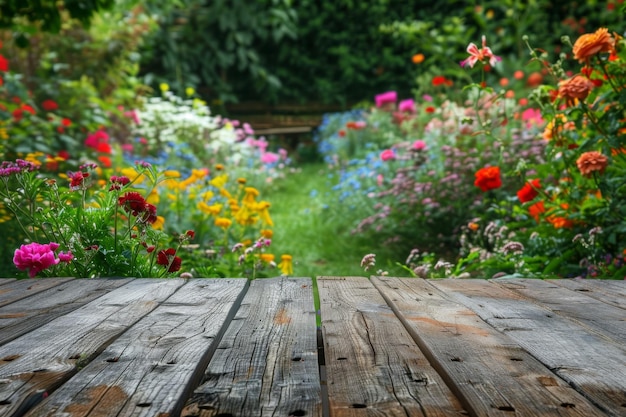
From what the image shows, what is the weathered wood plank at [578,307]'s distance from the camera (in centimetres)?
160

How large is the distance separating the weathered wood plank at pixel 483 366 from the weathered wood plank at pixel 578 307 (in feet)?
0.84

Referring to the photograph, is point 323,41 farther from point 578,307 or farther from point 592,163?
point 578,307

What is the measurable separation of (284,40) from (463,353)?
32.8 ft

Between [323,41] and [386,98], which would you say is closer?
[386,98]

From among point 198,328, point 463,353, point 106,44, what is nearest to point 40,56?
point 106,44

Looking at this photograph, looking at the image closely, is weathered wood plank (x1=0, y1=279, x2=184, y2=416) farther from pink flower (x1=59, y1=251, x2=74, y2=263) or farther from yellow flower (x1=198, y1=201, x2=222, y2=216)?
yellow flower (x1=198, y1=201, x2=222, y2=216)

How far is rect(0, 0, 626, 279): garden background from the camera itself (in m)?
3.09

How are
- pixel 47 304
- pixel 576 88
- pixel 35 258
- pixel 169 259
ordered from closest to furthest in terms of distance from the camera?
1. pixel 47 304
2. pixel 35 258
3. pixel 169 259
4. pixel 576 88

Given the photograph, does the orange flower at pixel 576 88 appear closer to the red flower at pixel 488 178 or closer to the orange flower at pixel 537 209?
the red flower at pixel 488 178

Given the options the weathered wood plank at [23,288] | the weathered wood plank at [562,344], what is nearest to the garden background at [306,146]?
the weathered wood plank at [23,288]

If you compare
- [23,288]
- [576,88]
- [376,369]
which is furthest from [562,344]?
[576,88]

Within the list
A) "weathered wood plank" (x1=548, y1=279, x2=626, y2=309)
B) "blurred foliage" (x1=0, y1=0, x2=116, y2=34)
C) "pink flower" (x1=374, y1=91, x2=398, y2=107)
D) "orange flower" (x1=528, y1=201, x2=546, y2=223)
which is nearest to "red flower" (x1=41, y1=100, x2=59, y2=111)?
"blurred foliage" (x1=0, y1=0, x2=116, y2=34)

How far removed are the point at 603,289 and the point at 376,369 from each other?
47.6 inches

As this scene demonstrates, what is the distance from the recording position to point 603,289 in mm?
2148
